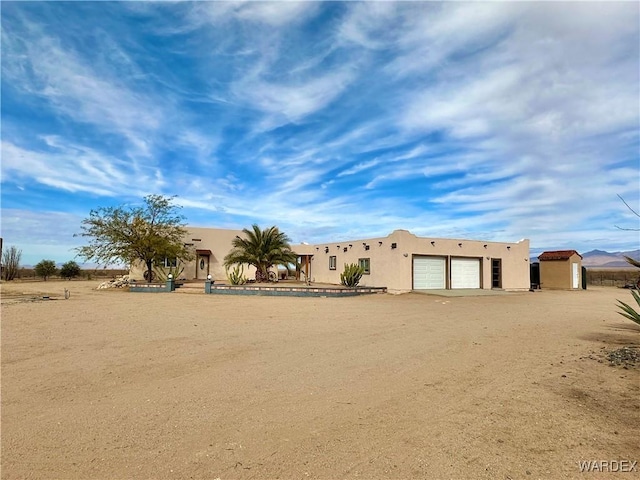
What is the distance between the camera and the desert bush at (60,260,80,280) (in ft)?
126

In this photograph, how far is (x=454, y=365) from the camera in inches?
270

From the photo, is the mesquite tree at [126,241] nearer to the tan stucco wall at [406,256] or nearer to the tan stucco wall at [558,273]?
the tan stucco wall at [406,256]

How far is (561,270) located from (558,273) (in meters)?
0.35

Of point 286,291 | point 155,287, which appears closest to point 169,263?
point 155,287

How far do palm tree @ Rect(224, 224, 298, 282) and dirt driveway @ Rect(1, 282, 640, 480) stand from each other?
1599 centimetres

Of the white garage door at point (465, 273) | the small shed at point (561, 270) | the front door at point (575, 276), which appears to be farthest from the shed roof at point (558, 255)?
the white garage door at point (465, 273)

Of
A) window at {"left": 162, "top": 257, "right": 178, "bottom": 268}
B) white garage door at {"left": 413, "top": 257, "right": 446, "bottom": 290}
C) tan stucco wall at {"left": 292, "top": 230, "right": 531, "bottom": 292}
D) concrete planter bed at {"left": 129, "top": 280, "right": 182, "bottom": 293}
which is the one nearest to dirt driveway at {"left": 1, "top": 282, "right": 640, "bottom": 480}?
concrete planter bed at {"left": 129, "top": 280, "right": 182, "bottom": 293}

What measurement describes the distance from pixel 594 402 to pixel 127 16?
42.7ft

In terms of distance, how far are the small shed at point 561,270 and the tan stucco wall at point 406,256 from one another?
14.4ft

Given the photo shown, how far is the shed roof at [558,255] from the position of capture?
104ft

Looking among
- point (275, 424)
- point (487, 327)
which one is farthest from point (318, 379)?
point (487, 327)

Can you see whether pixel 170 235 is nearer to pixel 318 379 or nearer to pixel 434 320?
pixel 434 320

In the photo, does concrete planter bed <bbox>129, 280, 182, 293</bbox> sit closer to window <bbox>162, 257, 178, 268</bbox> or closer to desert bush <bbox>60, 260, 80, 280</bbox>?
window <bbox>162, 257, 178, 268</bbox>

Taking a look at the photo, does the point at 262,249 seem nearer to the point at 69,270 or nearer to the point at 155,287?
the point at 155,287
